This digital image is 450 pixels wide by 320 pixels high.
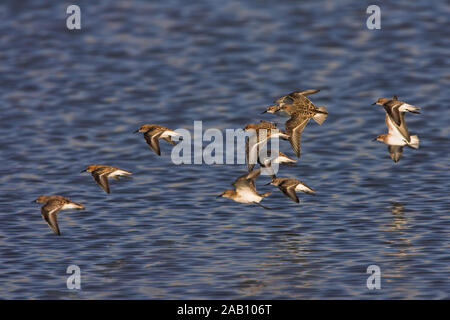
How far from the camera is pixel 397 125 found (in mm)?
20547

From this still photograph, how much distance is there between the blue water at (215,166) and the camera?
19.0m

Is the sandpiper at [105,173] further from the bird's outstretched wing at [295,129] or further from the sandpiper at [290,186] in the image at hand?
the bird's outstretched wing at [295,129]

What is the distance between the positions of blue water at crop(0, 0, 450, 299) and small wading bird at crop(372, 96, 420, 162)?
5.25 ft

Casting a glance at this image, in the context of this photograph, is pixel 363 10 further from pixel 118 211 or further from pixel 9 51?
pixel 118 211

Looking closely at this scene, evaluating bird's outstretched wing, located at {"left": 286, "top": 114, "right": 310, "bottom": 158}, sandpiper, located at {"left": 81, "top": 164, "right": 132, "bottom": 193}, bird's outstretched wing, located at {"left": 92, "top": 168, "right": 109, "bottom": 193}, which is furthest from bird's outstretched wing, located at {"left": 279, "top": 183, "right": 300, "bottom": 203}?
bird's outstretched wing, located at {"left": 92, "top": 168, "right": 109, "bottom": 193}

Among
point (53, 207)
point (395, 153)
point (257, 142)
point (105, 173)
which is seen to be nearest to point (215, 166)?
point (395, 153)

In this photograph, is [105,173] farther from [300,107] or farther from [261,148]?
[300,107]

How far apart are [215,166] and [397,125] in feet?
25.2

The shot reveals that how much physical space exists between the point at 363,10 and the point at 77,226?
2284cm

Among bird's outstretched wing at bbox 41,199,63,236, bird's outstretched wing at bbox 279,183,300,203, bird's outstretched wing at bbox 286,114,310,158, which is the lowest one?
bird's outstretched wing at bbox 41,199,63,236

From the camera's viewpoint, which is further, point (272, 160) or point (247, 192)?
point (272, 160)

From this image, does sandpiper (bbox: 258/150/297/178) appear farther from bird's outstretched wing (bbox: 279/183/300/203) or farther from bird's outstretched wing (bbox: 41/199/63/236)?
bird's outstretched wing (bbox: 41/199/63/236)

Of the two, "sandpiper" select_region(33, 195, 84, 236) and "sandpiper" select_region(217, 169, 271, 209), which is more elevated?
"sandpiper" select_region(217, 169, 271, 209)

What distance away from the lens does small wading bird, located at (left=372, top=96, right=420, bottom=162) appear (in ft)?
64.1
